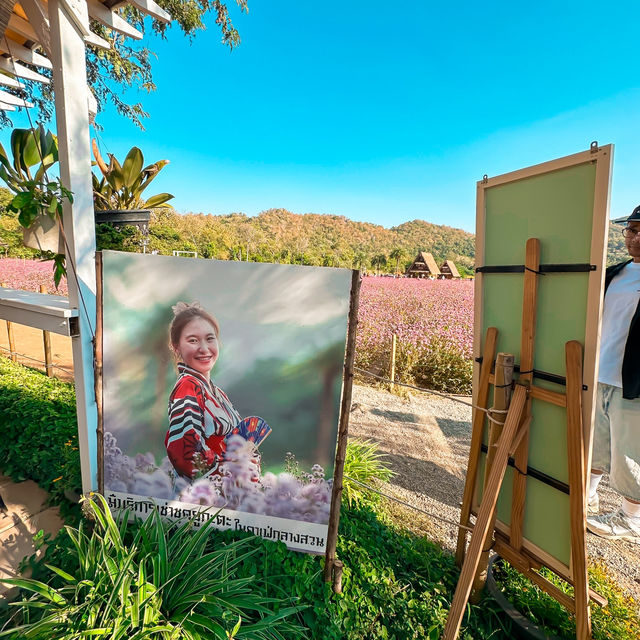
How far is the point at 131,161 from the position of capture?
213 cm

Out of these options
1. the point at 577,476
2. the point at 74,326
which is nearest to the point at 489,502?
the point at 577,476

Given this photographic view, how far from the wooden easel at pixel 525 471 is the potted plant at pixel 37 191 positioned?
2.14m

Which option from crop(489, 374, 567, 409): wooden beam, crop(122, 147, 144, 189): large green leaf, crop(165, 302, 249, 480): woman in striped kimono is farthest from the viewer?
crop(122, 147, 144, 189): large green leaf

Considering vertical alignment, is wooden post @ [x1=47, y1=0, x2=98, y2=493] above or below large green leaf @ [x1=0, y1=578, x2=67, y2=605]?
above

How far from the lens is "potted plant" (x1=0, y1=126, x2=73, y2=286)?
1.67 metres

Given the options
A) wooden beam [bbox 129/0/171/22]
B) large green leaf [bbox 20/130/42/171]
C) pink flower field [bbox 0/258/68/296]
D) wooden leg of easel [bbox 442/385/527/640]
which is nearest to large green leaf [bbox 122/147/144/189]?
large green leaf [bbox 20/130/42/171]

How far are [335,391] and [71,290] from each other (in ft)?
4.72

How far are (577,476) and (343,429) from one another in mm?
928

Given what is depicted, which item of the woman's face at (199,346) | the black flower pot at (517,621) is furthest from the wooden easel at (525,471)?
the woman's face at (199,346)

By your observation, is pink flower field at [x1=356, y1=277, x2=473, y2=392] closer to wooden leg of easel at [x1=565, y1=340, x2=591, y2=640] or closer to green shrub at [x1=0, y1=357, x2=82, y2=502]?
green shrub at [x1=0, y1=357, x2=82, y2=502]

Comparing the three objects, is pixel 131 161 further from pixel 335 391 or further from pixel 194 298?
pixel 335 391

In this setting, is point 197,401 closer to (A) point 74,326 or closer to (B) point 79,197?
(A) point 74,326

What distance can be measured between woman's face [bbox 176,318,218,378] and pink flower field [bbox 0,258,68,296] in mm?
9976

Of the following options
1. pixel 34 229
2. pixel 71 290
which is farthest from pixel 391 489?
pixel 34 229
